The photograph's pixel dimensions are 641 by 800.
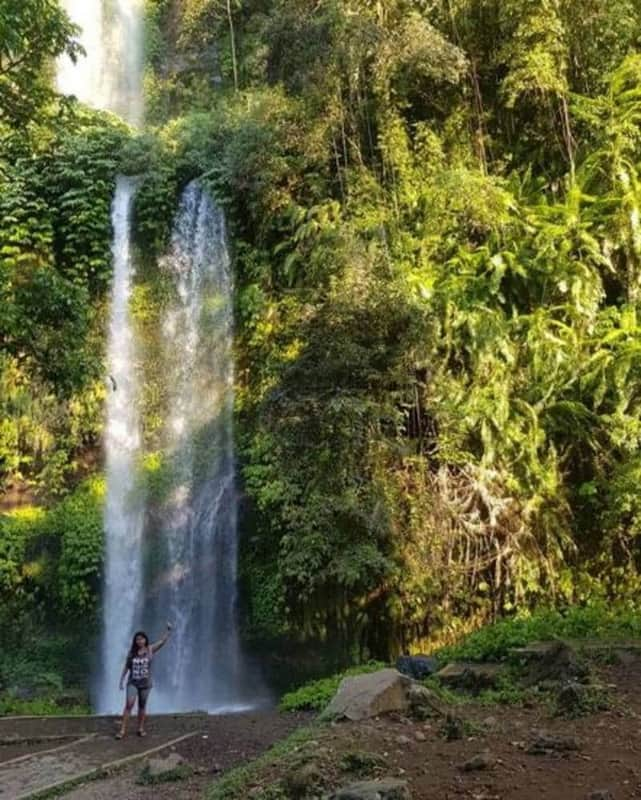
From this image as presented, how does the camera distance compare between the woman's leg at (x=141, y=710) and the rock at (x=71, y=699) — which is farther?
the rock at (x=71, y=699)

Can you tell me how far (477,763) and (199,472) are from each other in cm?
960

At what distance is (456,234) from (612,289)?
2.37 metres

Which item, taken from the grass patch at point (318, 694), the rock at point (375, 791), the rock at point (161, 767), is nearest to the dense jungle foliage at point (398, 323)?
the grass patch at point (318, 694)

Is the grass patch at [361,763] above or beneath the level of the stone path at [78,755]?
above

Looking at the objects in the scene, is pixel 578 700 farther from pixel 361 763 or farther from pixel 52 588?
pixel 52 588

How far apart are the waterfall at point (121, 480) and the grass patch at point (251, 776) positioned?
23.0ft

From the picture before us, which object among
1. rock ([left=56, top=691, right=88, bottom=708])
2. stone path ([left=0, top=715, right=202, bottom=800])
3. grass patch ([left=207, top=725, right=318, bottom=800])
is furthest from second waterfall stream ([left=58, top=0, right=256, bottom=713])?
grass patch ([left=207, top=725, right=318, bottom=800])

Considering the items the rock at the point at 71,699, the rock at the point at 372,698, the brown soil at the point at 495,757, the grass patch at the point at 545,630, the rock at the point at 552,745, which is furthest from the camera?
the rock at the point at 71,699

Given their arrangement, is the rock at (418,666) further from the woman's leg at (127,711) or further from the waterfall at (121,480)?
the waterfall at (121,480)

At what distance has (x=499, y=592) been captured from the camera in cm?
1051

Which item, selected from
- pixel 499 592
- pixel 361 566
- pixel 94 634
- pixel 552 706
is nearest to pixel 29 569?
pixel 94 634

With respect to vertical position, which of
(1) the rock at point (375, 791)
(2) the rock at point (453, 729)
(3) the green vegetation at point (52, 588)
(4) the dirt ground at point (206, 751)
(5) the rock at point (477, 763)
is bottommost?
(4) the dirt ground at point (206, 751)

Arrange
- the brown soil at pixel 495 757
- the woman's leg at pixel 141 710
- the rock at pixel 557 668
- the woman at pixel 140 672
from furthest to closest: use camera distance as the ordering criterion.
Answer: the woman at pixel 140 672
the woman's leg at pixel 141 710
the rock at pixel 557 668
the brown soil at pixel 495 757

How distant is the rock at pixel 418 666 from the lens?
28.3 ft
